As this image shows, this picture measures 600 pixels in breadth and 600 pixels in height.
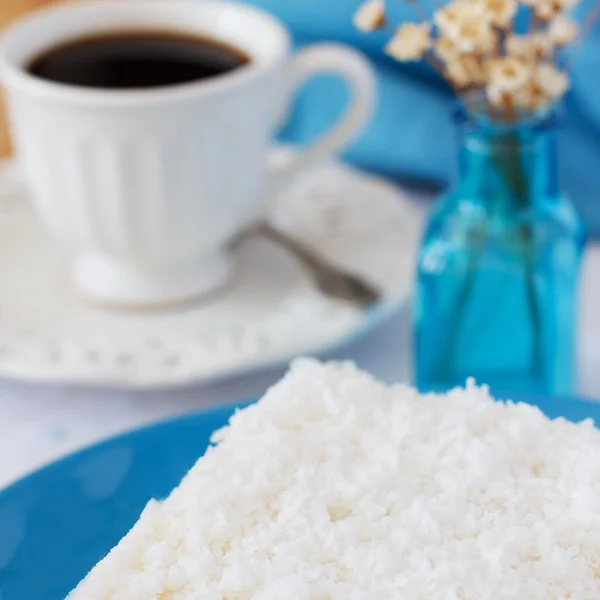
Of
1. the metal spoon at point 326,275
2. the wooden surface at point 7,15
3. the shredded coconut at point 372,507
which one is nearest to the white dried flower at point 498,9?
the shredded coconut at point 372,507

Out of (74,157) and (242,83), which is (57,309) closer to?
(74,157)

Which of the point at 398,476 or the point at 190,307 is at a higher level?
the point at 398,476

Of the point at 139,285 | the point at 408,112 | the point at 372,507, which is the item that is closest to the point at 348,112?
the point at 408,112

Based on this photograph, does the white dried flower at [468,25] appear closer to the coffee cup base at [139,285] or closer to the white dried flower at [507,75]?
the white dried flower at [507,75]

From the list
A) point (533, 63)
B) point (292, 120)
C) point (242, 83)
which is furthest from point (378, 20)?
point (292, 120)

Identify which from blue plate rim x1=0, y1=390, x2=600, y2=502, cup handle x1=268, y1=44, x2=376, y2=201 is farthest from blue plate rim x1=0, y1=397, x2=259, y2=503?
cup handle x1=268, y1=44, x2=376, y2=201
